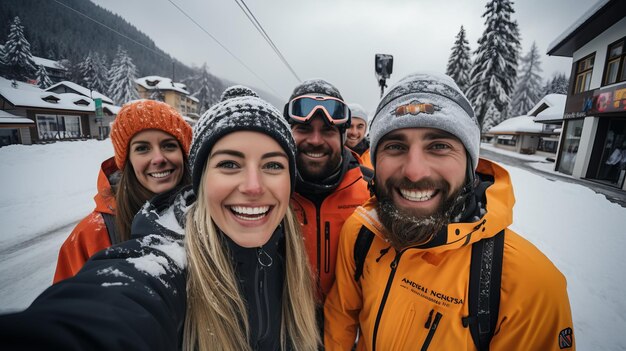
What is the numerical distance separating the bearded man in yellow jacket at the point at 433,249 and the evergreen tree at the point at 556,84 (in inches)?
2622

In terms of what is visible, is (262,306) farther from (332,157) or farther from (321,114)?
(321,114)

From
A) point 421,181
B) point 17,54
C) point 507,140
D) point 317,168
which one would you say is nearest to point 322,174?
point 317,168

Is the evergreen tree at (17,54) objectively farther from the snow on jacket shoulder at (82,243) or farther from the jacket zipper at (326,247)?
the jacket zipper at (326,247)

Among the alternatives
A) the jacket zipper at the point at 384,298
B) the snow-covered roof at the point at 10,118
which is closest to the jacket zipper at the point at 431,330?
the jacket zipper at the point at 384,298

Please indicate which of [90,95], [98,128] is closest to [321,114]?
[90,95]

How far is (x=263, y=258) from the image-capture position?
1.66 metres

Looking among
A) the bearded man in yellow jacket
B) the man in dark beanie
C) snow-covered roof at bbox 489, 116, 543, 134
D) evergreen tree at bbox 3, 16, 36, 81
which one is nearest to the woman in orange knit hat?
the man in dark beanie

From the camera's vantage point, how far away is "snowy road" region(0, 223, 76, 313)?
3.50m

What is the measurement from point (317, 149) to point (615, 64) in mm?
20449

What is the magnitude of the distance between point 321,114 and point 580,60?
23217mm

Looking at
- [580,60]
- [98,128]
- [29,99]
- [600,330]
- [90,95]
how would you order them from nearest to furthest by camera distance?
[600,330] < [29,99] < [90,95] < [580,60] < [98,128]

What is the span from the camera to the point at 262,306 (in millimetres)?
1612

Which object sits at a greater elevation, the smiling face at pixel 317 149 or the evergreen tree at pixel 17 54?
the evergreen tree at pixel 17 54

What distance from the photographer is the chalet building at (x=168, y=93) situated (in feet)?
146
